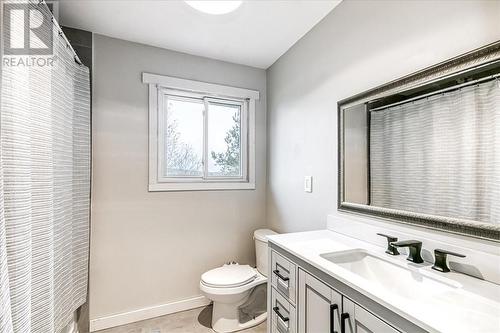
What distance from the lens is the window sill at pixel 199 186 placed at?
7.02ft

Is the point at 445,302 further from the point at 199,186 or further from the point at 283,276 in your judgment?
the point at 199,186

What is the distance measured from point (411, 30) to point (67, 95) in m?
2.01

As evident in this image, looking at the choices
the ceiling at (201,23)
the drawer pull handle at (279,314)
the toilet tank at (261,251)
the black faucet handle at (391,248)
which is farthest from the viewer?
the toilet tank at (261,251)

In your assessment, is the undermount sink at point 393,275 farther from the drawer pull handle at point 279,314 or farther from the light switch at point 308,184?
the light switch at point 308,184

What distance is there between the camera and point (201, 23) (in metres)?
1.81

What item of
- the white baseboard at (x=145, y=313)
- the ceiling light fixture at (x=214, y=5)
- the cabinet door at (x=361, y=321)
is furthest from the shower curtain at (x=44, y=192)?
the cabinet door at (x=361, y=321)

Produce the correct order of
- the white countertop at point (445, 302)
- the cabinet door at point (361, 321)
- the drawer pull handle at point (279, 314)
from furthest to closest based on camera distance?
the drawer pull handle at point (279, 314) < the cabinet door at point (361, 321) < the white countertop at point (445, 302)

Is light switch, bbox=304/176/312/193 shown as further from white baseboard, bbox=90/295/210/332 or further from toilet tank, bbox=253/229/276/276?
white baseboard, bbox=90/295/210/332

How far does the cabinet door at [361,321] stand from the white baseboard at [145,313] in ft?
5.68

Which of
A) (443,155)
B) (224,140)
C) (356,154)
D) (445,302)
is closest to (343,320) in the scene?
(445,302)

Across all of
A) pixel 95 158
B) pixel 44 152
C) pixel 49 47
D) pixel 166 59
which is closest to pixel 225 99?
pixel 166 59

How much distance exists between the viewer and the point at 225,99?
96.9 inches

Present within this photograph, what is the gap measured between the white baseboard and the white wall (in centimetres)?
104

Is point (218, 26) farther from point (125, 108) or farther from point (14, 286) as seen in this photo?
point (14, 286)
